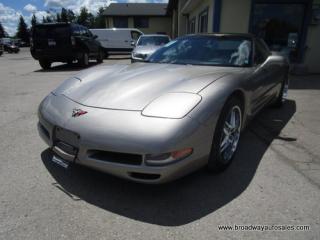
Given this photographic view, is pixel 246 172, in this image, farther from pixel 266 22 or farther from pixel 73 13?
pixel 73 13

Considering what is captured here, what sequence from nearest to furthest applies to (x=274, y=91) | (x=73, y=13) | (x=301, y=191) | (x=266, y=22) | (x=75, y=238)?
1. (x=75, y=238)
2. (x=301, y=191)
3. (x=274, y=91)
4. (x=266, y=22)
5. (x=73, y=13)

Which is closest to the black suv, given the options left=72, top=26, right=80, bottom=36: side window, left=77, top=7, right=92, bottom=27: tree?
left=72, top=26, right=80, bottom=36: side window

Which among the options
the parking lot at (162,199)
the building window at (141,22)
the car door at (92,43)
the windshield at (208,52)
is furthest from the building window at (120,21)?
the parking lot at (162,199)

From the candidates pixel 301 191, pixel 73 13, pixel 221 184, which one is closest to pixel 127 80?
pixel 221 184

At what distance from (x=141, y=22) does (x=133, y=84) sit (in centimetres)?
3557

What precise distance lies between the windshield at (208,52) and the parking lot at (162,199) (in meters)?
1.10

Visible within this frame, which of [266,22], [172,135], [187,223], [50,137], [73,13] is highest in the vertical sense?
[73,13]

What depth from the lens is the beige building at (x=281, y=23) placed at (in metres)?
8.85

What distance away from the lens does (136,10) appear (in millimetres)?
37188

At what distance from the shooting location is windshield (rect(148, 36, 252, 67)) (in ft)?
11.0

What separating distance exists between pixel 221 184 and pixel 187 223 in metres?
0.66

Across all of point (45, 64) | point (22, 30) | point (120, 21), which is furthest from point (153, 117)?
point (22, 30)

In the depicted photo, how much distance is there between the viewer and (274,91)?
4.36 metres

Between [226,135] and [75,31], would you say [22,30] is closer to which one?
[75,31]
